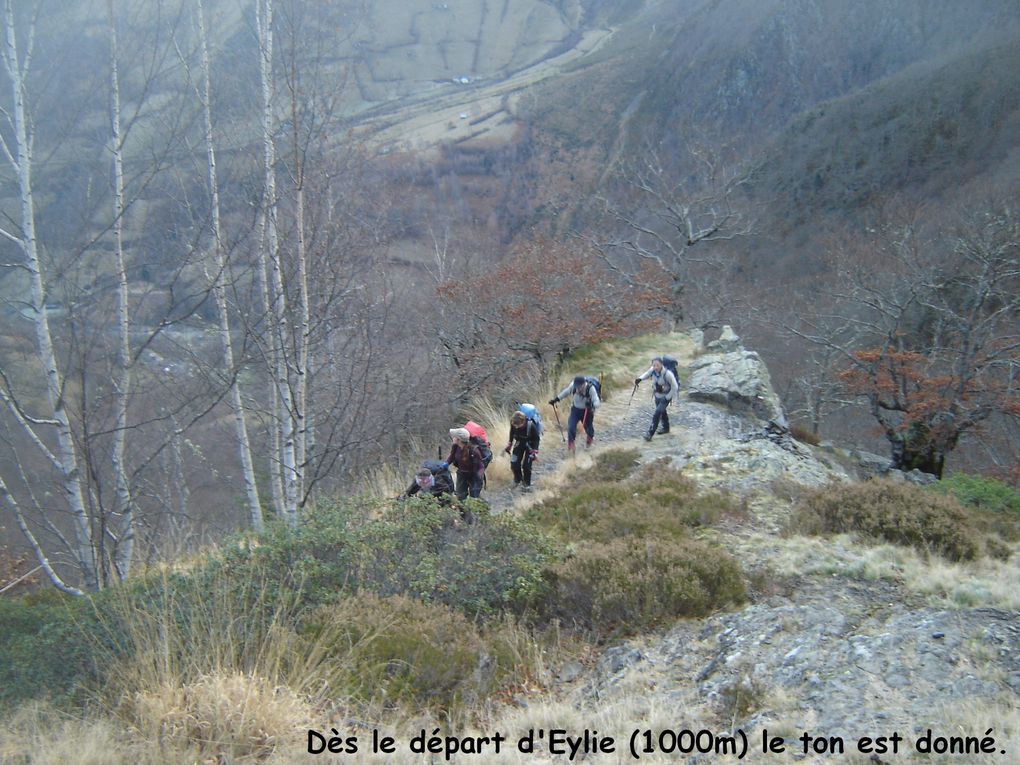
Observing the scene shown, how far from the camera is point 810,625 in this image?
204 inches

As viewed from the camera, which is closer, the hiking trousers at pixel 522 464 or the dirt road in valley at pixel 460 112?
the hiking trousers at pixel 522 464

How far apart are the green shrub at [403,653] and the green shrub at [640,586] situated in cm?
97

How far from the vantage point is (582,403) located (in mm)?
11008

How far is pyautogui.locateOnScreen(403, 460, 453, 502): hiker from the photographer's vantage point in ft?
24.8

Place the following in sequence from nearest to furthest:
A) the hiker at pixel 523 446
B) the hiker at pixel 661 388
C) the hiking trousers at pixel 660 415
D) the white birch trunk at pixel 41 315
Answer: the white birch trunk at pixel 41 315, the hiker at pixel 523 446, the hiker at pixel 661 388, the hiking trousers at pixel 660 415

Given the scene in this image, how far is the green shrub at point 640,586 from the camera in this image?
18.6ft

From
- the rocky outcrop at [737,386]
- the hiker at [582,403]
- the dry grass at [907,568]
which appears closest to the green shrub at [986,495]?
the dry grass at [907,568]

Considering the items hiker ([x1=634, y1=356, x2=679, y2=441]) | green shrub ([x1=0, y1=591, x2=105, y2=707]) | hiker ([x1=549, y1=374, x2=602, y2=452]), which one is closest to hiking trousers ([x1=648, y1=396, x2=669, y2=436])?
hiker ([x1=634, y1=356, x2=679, y2=441])

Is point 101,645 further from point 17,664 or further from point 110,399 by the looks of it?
point 110,399

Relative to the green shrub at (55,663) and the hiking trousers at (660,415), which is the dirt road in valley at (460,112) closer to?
the hiking trousers at (660,415)

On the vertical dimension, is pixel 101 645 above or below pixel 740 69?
below

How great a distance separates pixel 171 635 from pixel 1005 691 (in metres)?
4.63

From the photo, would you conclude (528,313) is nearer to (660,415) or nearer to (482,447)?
(660,415)

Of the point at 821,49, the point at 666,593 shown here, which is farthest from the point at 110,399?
the point at 821,49
